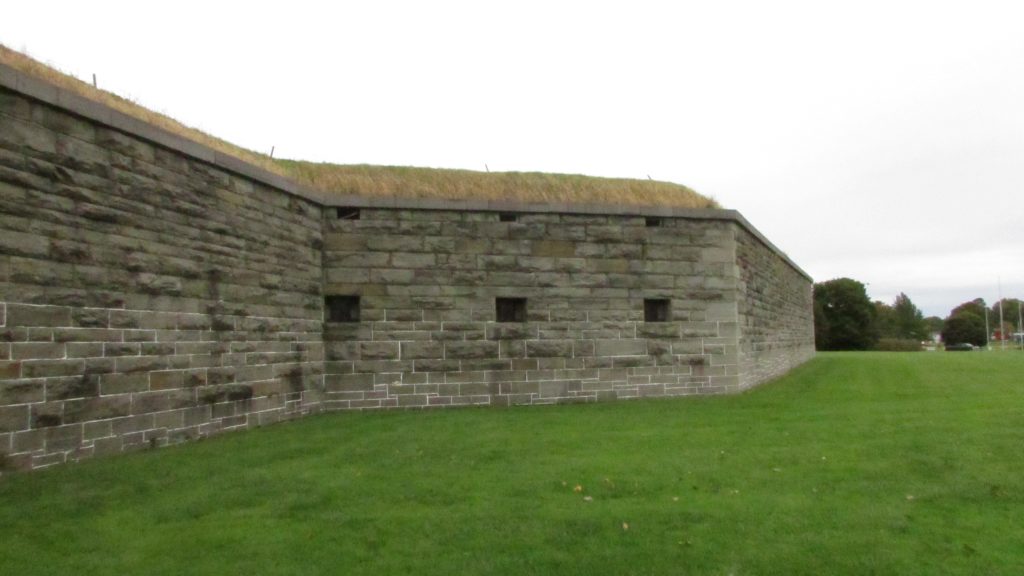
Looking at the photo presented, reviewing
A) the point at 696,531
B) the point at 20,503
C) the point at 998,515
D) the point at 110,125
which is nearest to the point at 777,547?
the point at 696,531

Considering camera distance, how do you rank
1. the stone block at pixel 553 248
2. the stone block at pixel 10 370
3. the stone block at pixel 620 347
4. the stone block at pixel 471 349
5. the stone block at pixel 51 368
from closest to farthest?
the stone block at pixel 10 370 → the stone block at pixel 51 368 → the stone block at pixel 471 349 → the stone block at pixel 553 248 → the stone block at pixel 620 347

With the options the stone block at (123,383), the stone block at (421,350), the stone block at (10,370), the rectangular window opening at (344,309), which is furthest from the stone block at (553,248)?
the stone block at (10,370)

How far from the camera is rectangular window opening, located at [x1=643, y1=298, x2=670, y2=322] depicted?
1325 cm

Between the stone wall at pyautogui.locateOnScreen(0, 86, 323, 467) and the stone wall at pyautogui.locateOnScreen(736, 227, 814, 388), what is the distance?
8.40m

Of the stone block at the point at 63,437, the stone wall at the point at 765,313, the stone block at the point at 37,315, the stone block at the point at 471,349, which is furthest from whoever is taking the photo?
the stone wall at the point at 765,313

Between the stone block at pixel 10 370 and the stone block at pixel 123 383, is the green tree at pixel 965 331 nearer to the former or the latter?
the stone block at pixel 123 383

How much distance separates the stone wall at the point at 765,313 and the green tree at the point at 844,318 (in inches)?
1683

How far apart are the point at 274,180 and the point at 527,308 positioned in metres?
4.50

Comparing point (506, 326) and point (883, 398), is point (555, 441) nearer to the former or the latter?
point (506, 326)

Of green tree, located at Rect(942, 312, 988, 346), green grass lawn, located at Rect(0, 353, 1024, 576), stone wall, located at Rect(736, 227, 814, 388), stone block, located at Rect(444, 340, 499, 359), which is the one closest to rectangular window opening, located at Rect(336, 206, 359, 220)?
stone block, located at Rect(444, 340, 499, 359)

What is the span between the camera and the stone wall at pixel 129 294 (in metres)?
6.92

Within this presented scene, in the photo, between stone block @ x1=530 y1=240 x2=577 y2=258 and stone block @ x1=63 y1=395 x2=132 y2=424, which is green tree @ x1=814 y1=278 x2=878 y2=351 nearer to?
stone block @ x1=530 y1=240 x2=577 y2=258

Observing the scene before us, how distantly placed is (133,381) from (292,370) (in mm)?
2945

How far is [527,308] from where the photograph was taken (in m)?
12.4
